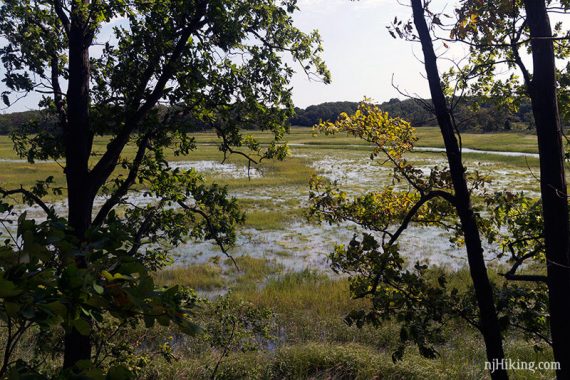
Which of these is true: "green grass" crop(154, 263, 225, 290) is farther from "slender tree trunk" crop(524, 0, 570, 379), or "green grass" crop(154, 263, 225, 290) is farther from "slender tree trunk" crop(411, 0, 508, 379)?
"slender tree trunk" crop(524, 0, 570, 379)

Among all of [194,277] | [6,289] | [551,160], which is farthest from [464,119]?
[194,277]

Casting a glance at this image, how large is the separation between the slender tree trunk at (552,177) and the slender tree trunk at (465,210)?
1.56 ft

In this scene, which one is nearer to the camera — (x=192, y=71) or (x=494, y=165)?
(x=192, y=71)

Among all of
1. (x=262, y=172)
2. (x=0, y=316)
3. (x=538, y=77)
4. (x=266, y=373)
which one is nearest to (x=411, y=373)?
(x=266, y=373)

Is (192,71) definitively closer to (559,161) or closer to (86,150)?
(86,150)

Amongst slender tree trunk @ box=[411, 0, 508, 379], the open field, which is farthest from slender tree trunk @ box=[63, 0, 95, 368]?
slender tree trunk @ box=[411, 0, 508, 379]

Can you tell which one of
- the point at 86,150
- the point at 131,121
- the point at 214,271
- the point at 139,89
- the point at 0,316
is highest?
the point at 139,89

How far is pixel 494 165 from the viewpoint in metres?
39.1

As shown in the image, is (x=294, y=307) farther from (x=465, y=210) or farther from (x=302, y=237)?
(x=465, y=210)

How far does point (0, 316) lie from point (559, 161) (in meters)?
3.96

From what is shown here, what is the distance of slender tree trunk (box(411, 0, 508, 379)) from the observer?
371 cm

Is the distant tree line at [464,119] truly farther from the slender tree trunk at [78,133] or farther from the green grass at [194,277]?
the green grass at [194,277]

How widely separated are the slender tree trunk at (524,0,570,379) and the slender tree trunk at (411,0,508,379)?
0.48 meters

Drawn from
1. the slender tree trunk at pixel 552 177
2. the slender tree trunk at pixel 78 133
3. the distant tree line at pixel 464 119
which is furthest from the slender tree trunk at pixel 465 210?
the slender tree trunk at pixel 78 133
